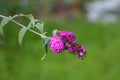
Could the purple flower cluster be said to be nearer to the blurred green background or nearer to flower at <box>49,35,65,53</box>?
flower at <box>49,35,65,53</box>

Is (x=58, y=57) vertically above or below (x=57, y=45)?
above

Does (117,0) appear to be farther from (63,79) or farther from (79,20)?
(63,79)

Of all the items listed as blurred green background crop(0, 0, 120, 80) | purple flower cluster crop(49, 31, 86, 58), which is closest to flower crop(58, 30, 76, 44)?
purple flower cluster crop(49, 31, 86, 58)

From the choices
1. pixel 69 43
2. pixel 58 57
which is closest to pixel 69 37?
pixel 69 43

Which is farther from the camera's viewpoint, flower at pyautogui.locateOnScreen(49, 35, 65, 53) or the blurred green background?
the blurred green background

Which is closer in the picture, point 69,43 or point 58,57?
point 69,43

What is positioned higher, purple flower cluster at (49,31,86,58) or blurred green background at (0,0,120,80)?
blurred green background at (0,0,120,80)

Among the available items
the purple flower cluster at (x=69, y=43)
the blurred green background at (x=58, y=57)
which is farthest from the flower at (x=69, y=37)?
the blurred green background at (x=58, y=57)

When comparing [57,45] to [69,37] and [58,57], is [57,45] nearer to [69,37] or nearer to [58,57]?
[69,37]

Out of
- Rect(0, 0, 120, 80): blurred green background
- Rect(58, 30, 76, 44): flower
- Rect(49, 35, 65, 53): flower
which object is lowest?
Rect(49, 35, 65, 53): flower
